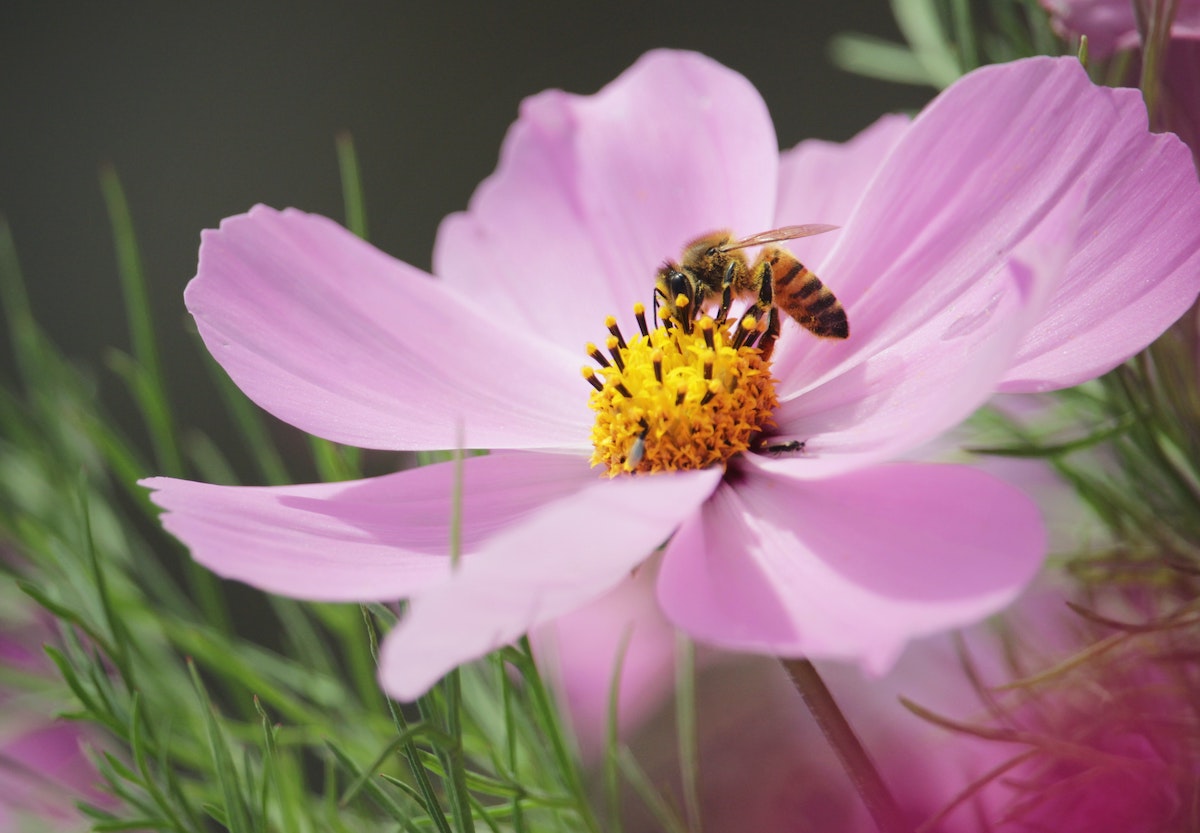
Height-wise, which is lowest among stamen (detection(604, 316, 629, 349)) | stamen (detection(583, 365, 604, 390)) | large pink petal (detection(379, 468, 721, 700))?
stamen (detection(583, 365, 604, 390))

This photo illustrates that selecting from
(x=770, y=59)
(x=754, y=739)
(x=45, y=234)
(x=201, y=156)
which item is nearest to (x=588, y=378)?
(x=754, y=739)

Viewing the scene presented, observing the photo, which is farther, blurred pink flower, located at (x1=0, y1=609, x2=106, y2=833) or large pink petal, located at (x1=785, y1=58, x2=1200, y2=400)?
blurred pink flower, located at (x1=0, y1=609, x2=106, y2=833)

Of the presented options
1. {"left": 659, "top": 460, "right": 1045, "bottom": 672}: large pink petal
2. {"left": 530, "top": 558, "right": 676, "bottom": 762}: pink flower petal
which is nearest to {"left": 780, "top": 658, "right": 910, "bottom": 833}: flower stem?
{"left": 659, "top": 460, "right": 1045, "bottom": 672}: large pink petal

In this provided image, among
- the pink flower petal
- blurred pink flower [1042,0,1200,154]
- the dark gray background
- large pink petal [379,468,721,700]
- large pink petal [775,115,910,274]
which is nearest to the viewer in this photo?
large pink petal [379,468,721,700]

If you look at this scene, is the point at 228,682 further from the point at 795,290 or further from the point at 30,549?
the point at 795,290

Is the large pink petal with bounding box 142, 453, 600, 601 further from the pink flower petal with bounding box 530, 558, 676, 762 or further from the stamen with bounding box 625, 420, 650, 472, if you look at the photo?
the pink flower petal with bounding box 530, 558, 676, 762

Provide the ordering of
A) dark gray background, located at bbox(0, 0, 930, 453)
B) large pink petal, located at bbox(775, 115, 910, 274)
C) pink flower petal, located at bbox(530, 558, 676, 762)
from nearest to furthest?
large pink petal, located at bbox(775, 115, 910, 274)
pink flower petal, located at bbox(530, 558, 676, 762)
dark gray background, located at bbox(0, 0, 930, 453)

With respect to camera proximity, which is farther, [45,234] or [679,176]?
[45,234]
